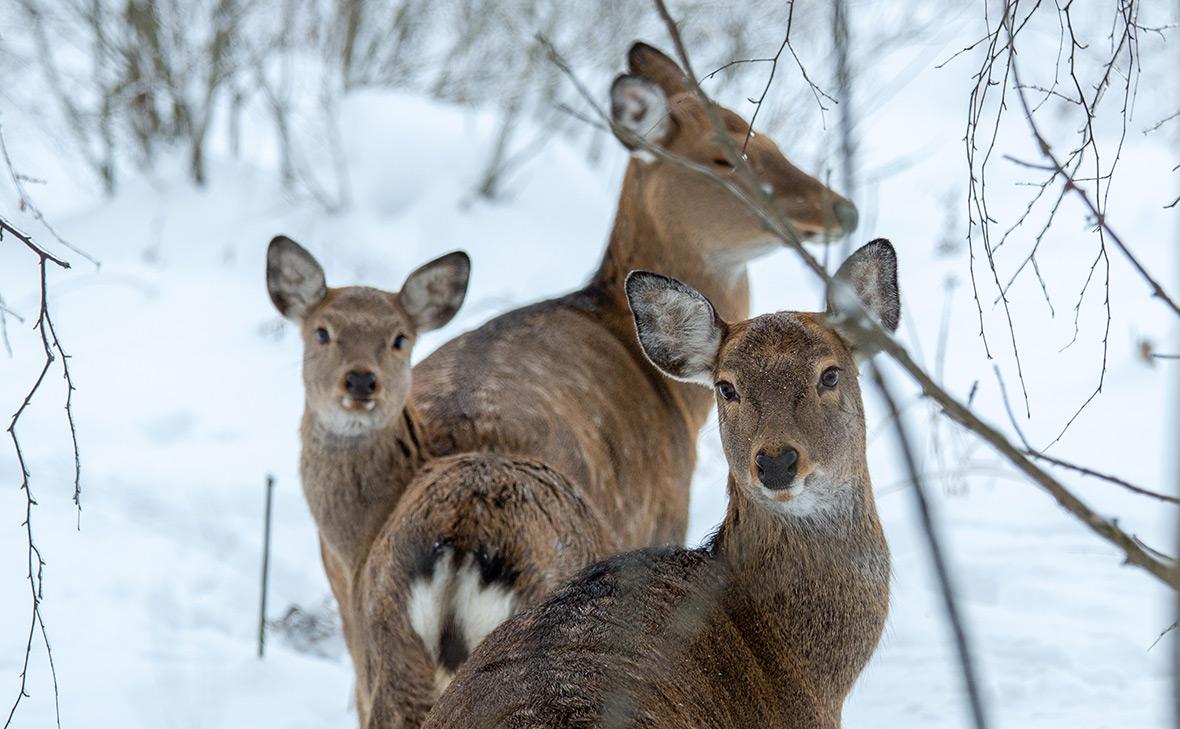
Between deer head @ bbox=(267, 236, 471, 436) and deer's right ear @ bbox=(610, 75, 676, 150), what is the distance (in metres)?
1.07

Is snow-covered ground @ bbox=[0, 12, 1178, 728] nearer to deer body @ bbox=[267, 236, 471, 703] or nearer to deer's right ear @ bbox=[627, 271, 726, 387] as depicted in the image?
deer's right ear @ bbox=[627, 271, 726, 387]

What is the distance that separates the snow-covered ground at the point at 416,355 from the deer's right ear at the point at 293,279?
A: 1320 millimetres

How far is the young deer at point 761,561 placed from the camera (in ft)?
9.88

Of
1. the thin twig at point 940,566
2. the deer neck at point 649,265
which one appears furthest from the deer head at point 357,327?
the thin twig at point 940,566

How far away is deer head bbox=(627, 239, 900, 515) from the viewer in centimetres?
336

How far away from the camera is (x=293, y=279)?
518 cm

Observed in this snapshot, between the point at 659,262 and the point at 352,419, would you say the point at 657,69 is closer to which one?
the point at 659,262

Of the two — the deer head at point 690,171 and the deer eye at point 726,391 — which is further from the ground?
the deer head at point 690,171

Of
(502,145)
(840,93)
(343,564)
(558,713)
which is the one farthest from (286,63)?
(840,93)

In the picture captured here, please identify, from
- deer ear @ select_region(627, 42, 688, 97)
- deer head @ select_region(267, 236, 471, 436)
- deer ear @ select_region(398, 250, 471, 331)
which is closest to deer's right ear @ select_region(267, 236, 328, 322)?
deer head @ select_region(267, 236, 471, 436)

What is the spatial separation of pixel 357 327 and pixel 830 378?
6.16ft

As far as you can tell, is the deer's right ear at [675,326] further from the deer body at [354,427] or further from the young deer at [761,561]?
the deer body at [354,427]

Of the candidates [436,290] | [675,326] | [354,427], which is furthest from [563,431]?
[675,326]

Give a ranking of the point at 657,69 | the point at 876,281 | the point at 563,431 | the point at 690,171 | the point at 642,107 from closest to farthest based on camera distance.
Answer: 1. the point at 876,281
2. the point at 563,431
3. the point at 690,171
4. the point at 642,107
5. the point at 657,69
